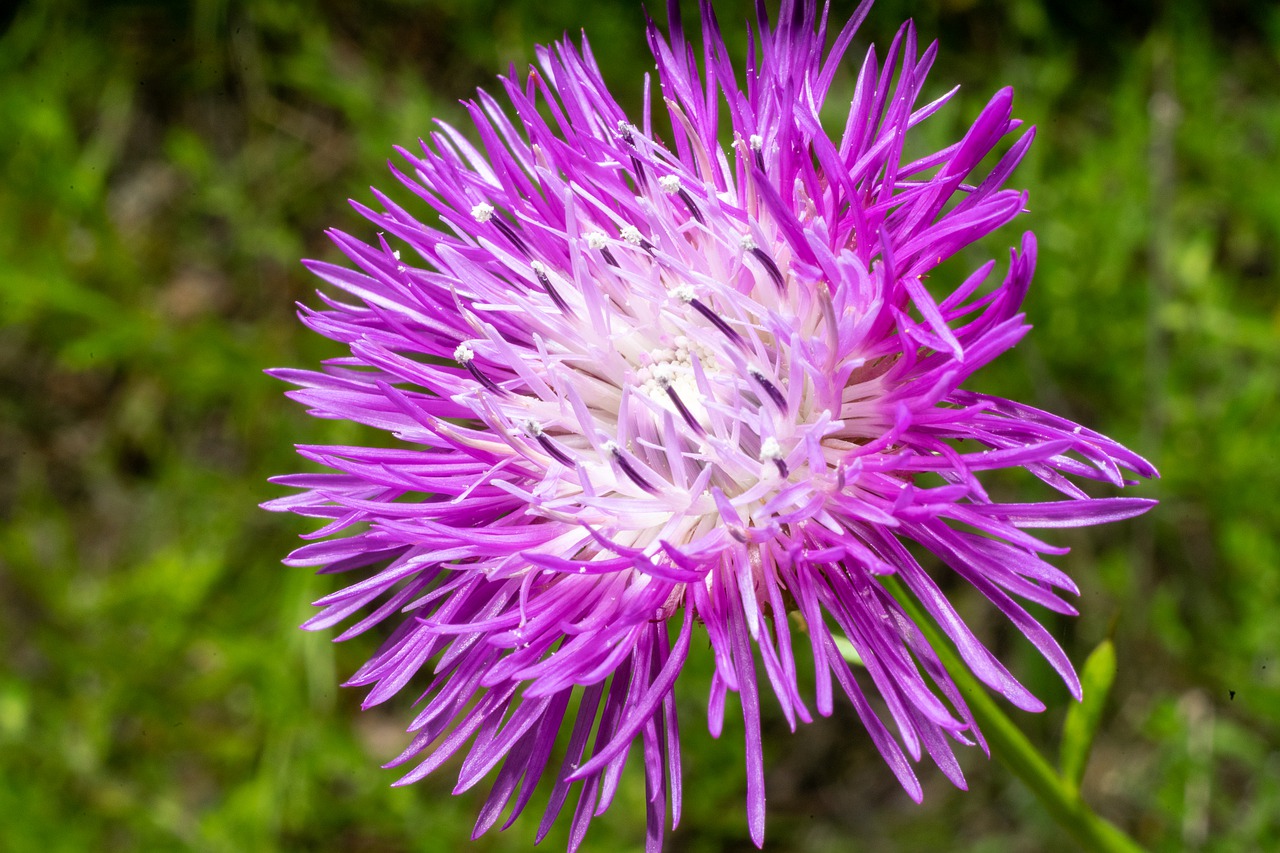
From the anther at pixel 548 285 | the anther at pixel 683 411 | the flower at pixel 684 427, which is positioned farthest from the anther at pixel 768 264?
the anther at pixel 548 285


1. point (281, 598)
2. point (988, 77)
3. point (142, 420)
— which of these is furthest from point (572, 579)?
point (142, 420)

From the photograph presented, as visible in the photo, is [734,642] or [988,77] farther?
[988,77]

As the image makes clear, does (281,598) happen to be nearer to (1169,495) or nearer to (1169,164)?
(1169,495)

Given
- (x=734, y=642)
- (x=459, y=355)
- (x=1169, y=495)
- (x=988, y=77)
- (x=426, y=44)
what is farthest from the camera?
(x=426, y=44)

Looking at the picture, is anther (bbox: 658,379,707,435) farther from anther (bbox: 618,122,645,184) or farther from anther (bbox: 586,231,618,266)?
anther (bbox: 618,122,645,184)

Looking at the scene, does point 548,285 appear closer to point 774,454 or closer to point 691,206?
point 691,206

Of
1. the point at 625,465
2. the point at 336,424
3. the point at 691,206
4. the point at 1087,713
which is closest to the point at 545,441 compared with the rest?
the point at 625,465

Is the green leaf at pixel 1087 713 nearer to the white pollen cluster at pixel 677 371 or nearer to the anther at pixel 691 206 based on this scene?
the white pollen cluster at pixel 677 371
